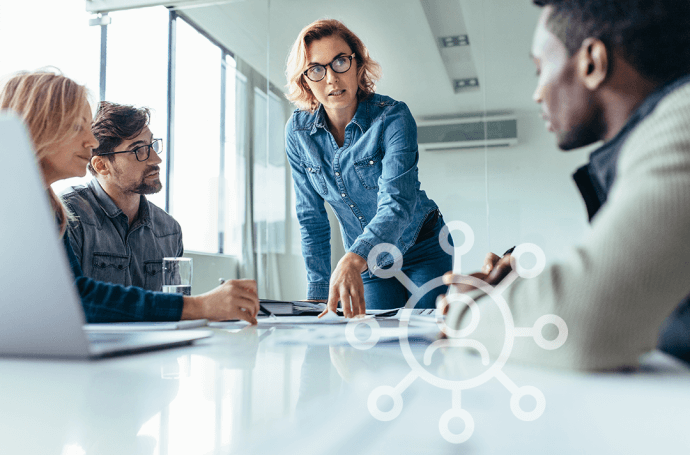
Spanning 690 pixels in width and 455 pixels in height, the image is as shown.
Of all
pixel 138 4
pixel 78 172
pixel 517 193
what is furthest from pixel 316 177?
pixel 138 4

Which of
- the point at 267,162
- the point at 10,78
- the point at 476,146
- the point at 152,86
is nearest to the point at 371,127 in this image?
the point at 10,78

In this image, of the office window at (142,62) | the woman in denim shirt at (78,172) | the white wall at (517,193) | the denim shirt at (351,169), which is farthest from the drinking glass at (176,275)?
the office window at (142,62)

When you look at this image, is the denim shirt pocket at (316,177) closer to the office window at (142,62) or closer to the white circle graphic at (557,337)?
the white circle graphic at (557,337)

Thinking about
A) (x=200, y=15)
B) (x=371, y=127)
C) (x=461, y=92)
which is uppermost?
(x=200, y=15)

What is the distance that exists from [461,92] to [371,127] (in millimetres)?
2237

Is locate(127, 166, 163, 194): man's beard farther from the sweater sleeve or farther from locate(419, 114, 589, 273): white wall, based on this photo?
locate(419, 114, 589, 273): white wall

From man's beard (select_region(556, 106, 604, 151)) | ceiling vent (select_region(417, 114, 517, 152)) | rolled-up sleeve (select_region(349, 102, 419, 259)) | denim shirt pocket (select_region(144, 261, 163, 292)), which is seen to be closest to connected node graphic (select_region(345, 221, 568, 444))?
man's beard (select_region(556, 106, 604, 151))

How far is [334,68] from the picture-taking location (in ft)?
4.63

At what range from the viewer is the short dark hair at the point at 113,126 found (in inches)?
69.1

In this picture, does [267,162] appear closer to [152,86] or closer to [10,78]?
[152,86]

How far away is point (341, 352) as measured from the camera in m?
0.49

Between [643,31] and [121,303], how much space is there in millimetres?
821

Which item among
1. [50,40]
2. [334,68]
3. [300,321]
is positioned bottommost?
[300,321]

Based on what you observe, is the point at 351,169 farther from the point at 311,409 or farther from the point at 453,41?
the point at 453,41
